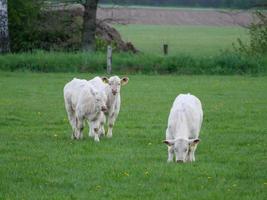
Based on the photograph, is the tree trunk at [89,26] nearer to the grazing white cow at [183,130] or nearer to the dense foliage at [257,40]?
the dense foliage at [257,40]

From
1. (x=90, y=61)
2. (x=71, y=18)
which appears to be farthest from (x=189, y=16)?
(x=90, y=61)

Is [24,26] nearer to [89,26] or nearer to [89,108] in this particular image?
[89,26]

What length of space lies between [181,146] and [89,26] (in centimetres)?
3043

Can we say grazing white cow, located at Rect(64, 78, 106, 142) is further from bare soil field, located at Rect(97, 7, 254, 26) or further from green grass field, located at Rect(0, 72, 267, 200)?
bare soil field, located at Rect(97, 7, 254, 26)

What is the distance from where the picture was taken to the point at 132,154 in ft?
49.1

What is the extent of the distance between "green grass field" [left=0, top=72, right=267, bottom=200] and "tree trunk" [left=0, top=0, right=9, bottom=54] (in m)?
12.7

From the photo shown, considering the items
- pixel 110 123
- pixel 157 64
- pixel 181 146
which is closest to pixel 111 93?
pixel 110 123

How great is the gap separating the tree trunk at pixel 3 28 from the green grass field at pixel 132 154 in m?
12.7

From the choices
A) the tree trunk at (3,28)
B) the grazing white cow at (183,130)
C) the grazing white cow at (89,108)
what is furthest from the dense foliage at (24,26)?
the grazing white cow at (183,130)

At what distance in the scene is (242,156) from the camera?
14.9 m

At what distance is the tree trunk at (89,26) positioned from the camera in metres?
43.4

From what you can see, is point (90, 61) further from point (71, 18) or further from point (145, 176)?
point (145, 176)

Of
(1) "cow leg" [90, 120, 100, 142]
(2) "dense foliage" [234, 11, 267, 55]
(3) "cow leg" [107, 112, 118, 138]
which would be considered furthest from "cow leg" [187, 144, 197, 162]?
(2) "dense foliage" [234, 11, 267, 55]

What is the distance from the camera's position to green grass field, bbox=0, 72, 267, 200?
456 inches
